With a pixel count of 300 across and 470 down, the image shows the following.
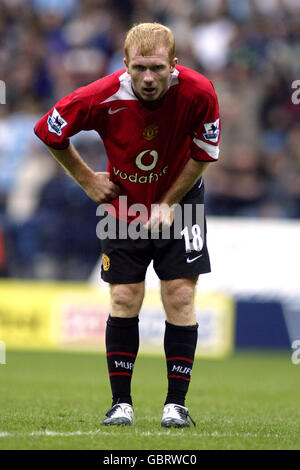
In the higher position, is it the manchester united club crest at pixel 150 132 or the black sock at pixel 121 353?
the manchester united club crest at pixel 150 132

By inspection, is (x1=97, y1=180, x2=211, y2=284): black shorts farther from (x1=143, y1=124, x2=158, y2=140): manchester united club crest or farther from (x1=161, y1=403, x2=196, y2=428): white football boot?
(x1=161, y1=403, x2=196, y2=428): white football boot

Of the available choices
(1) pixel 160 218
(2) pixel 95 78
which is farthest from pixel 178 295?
(2) pixel 95 78

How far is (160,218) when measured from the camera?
4.66 m

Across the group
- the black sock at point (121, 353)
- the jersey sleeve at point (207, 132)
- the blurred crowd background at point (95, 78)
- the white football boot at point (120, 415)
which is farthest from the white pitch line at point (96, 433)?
the blurred crowd background at point (95, 78)

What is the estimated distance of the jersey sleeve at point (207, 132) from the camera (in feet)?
15.0

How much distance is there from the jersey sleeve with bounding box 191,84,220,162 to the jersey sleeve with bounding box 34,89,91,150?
56 cm

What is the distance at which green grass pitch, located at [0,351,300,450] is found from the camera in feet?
13.3

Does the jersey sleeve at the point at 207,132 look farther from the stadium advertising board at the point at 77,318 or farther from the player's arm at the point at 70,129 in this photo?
the stadium advertising board at the point at 77,318

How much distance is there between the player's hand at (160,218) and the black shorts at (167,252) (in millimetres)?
89

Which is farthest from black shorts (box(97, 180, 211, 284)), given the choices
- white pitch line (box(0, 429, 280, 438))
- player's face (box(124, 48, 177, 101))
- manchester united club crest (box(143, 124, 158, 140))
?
white pitch line (box(0, 429, 280, 438))

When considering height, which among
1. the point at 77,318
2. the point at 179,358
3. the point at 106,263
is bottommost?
the point at 179,358

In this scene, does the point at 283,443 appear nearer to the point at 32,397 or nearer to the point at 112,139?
the point at 112,139

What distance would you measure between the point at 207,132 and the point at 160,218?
498 millimetres

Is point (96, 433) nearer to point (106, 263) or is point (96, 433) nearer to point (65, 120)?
point (106, 263)
